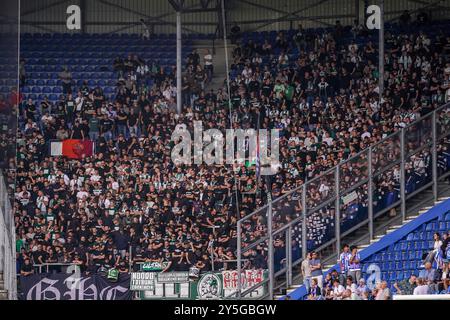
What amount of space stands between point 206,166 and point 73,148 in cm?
325

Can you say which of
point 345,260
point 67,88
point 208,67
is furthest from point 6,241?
point 208,67

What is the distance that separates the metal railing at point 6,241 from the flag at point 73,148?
9656 millimetres

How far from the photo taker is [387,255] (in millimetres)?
15750

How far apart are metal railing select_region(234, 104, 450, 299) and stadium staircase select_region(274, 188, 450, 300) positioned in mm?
198

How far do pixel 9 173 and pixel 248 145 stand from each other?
995 centimetres

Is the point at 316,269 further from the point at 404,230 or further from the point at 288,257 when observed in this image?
the point at 404,230

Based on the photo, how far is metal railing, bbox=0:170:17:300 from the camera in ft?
35.4

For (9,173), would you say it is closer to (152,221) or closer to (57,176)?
(152,221)

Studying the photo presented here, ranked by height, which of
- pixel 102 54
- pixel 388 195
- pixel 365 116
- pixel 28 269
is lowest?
pixel 28 269

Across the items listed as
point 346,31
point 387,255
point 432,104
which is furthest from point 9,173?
point 346,31

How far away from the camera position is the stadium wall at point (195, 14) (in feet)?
88.1

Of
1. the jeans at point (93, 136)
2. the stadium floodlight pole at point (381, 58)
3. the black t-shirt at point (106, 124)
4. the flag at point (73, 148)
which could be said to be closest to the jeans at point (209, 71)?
the black t-shirt at point (106, 124)

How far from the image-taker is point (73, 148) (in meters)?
21.8

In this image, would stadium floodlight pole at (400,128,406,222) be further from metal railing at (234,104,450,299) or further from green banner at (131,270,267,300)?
green banner at (131,270,267,300)
